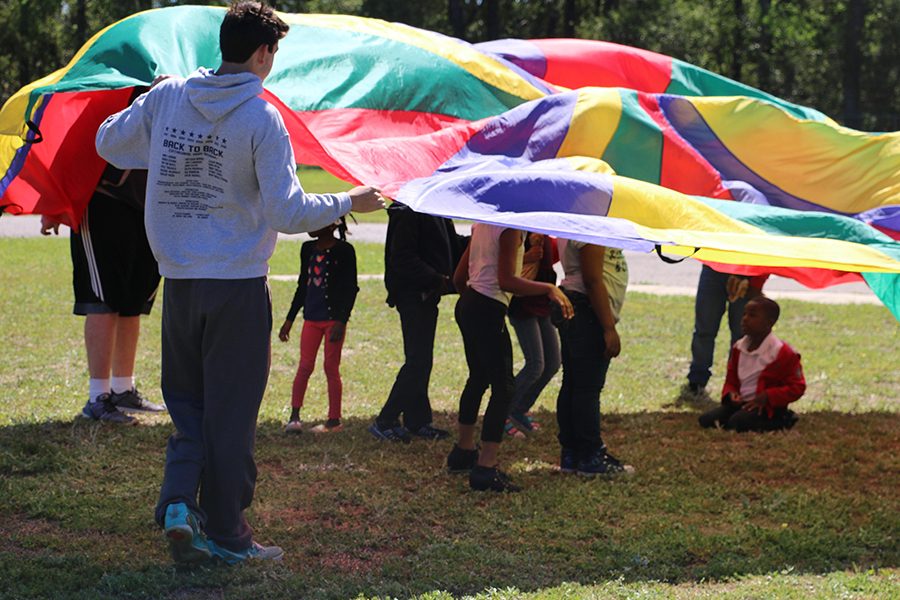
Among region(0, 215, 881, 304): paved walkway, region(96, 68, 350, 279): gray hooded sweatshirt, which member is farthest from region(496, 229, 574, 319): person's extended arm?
region(0, 215, 881, 304): paved walkway

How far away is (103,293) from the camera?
20.8 feet

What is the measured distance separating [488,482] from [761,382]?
2.21 meters

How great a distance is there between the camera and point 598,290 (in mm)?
5383

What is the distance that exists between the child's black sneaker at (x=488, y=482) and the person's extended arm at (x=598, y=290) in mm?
787

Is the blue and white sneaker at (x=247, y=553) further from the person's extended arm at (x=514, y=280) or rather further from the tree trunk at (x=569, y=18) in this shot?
the tree trunk at (x=569, y=18)

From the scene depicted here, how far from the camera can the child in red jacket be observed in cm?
662

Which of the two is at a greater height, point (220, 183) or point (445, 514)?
point (220, 183)

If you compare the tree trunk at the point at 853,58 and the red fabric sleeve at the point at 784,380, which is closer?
the red fabric sleeve at the point at 784,380

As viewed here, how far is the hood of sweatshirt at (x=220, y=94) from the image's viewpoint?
12.7ft

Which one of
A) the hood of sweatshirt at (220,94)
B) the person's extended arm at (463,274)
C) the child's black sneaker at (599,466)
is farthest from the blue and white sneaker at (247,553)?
the child's black sneaker at (599,466)

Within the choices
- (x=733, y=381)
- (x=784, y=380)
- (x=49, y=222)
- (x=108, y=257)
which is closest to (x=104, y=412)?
(x=108, y=257)

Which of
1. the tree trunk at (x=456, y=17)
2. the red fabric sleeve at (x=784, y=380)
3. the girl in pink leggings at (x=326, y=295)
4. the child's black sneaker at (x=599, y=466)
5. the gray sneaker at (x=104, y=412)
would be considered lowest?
the gray sneaker at (x=104, y=412)

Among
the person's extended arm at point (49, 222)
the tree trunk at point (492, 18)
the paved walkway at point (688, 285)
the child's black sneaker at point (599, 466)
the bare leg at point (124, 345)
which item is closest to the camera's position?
the child's black sneaker at point (599, 466)

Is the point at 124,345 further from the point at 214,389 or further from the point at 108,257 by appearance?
the point at 214,389
